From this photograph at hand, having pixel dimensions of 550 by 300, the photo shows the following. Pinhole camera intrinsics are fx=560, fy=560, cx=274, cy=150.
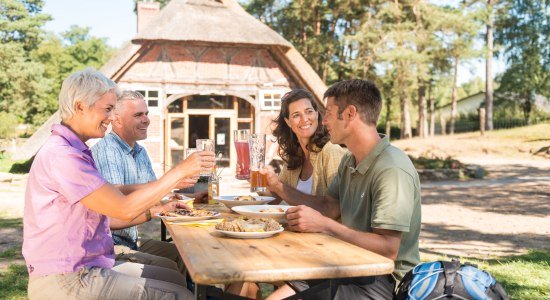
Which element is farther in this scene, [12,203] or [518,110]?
[518,110]

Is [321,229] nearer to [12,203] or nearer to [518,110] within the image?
[12,203]

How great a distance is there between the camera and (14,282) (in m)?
4.78

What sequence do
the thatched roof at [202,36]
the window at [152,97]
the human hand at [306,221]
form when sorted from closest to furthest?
1. the human hand at [306,221]
2. the thatched roof at [202,36]
3. the window at [152,97]

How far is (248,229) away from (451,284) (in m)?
0.79

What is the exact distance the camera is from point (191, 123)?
17781 millimetres

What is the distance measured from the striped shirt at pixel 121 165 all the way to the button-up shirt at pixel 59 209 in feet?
3.82

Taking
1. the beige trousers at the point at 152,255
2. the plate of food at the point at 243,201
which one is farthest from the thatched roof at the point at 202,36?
the plate of food at the point at 243,201

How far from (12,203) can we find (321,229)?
33.9ft

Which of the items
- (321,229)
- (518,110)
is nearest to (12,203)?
(321,229)

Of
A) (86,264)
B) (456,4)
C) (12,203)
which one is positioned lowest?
(12,203)

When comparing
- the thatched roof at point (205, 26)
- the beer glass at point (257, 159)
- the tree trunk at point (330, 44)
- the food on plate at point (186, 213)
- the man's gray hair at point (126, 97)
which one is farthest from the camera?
the tree trunk at point (330, 44)

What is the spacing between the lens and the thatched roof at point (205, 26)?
15.9m

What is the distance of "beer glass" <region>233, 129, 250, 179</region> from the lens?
2936 millimetres

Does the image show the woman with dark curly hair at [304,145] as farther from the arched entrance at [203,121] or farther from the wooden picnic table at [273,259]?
the arched entrance at [203,121]
